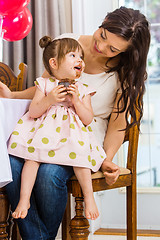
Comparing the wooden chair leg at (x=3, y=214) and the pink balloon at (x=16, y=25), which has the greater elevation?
the pink balloon at (x=16, y=25)

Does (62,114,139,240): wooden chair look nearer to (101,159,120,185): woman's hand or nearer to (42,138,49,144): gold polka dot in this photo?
(101,159,120,185): woman's hand

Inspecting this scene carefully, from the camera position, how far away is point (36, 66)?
8.18ft

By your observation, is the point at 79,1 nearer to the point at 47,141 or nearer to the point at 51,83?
the point at 51,83

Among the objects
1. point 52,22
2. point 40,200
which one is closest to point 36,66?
point 52,22

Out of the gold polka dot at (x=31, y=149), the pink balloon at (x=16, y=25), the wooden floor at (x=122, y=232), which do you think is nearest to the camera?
the gold polka dot at (x=31, y=149)

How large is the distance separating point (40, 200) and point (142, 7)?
188cm

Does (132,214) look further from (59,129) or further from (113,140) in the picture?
(59,129)

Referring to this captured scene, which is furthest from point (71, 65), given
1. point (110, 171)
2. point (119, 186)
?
point (119, 186)

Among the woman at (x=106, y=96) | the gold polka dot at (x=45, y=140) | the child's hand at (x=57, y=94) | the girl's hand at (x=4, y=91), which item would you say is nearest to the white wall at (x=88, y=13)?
the woman at (x=106, y=96)

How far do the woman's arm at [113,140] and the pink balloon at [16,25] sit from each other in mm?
802

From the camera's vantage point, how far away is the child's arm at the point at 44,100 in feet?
4.70

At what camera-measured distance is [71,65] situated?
154 cm

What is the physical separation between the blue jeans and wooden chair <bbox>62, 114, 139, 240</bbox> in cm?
7

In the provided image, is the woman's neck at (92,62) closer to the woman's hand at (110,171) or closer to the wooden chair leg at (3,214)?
the woman's hand at (110,171)
